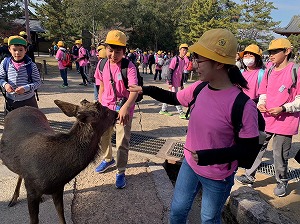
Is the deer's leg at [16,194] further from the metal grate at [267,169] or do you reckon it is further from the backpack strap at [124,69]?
the metal grate at [267,169]

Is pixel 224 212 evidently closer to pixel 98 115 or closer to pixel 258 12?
pixel 98 115

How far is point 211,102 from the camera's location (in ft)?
6.12

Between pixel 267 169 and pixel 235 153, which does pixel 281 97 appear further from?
pixel 235 153

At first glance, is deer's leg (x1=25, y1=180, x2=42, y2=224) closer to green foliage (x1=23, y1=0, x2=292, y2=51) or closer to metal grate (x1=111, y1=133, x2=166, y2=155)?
metal grate (x1=111, y1=133, x2=166, y2=155)

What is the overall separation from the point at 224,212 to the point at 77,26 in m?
26.5

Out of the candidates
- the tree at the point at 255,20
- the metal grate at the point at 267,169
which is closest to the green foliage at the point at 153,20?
the tree at the point at 255,20

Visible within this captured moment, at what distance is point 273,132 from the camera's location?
3586mm

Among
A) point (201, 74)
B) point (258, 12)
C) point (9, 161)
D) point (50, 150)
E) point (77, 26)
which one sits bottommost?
point (9, 161)

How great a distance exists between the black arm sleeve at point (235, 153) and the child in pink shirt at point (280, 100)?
6.26ft

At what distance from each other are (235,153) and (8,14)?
63.7 ft

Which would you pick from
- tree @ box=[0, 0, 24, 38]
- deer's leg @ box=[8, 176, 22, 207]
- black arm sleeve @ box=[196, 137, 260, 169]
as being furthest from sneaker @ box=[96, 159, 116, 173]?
tree @ box=[0, 0, 24, 38]

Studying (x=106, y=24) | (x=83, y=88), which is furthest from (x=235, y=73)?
(x=106, y=24)

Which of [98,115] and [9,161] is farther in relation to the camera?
[9,161]

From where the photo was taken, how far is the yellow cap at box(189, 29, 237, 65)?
1707 millimetres
